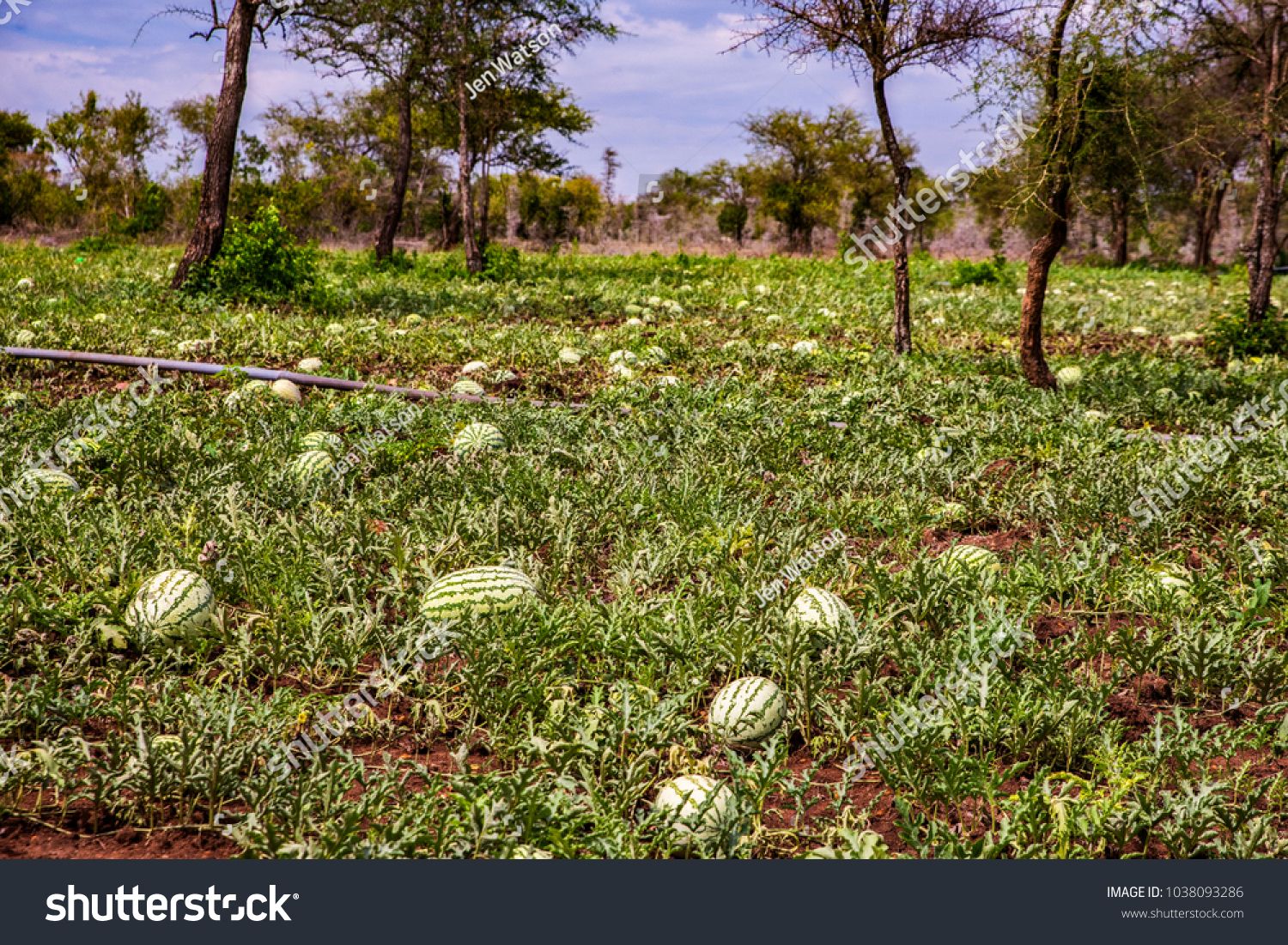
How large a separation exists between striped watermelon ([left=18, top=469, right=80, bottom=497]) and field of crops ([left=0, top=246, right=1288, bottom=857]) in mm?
75

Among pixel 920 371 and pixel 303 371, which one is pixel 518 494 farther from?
pixel 920 371

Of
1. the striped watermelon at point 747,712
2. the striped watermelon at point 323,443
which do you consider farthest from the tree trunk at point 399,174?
the striped watermelon at point 747,712

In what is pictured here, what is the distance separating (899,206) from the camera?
8656 mm

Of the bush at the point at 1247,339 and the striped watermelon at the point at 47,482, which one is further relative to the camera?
the bush at the point at 1247,339

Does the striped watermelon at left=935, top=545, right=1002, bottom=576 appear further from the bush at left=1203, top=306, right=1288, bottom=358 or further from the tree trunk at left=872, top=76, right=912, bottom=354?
the bush at left=1203, top=306, right=1288, bottom=358

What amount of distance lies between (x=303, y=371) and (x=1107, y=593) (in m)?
6.19

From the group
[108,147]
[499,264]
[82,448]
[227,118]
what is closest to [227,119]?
[227,118]

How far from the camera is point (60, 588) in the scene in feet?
11.3

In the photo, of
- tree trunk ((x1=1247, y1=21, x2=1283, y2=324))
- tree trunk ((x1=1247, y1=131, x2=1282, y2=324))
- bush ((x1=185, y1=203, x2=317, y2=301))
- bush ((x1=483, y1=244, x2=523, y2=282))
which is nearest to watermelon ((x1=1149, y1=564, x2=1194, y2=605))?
tree trunk ((x1=1247, y1=21, x2=1283, y2=324))

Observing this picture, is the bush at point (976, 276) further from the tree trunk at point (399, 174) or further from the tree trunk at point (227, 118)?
the tree trunk at point (227, 118)

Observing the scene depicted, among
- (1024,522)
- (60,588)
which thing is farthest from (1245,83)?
(60,588)

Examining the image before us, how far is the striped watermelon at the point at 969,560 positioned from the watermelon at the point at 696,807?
1.69m

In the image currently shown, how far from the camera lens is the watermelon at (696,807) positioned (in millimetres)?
2311

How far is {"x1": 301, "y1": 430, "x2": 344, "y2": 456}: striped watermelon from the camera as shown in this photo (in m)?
5.16
